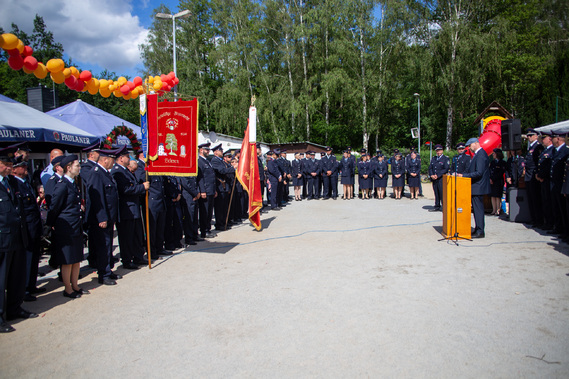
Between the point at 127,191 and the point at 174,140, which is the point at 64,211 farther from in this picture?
the point at 174,140

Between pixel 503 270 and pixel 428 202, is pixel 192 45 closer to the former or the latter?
pixel 428 202

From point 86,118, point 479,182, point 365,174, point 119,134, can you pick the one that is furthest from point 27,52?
point 365,174

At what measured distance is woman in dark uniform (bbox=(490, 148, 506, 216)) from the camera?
1068cm

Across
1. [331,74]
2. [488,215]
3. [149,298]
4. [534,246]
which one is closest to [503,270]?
[534,246]

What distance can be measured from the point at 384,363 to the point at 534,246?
5.40 meters

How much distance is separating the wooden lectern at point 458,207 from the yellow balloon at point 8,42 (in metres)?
8.37

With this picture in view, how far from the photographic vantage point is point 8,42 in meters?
6.25

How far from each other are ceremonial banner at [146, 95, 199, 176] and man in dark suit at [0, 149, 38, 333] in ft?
7.47

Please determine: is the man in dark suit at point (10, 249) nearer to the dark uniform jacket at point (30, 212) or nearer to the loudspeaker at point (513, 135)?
the dark uniform jacket at point (30, 212)

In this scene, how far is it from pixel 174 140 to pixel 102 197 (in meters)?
1.62

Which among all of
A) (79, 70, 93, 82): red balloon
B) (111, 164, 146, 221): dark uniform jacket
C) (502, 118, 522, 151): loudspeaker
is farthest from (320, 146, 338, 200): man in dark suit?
(111, 164, 146, 221): dark uniform jacket

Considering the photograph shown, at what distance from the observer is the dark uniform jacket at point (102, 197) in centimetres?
562

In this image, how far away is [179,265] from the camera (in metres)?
6.66

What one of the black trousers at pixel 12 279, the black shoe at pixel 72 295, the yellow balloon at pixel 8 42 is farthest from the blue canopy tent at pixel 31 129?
the black trousers at pixel 12 279
